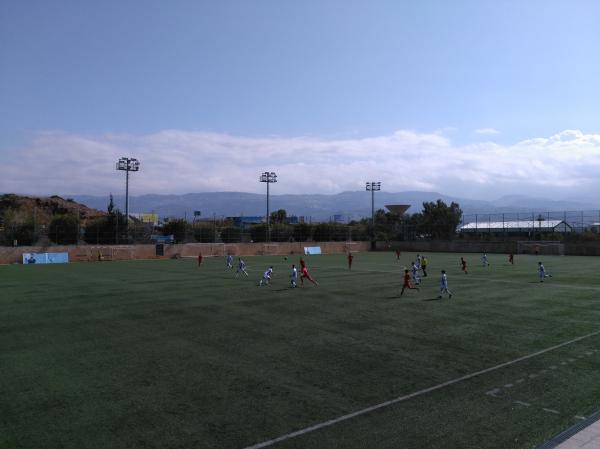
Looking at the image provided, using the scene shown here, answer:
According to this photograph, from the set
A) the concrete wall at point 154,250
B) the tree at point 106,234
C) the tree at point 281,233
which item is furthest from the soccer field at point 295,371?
the tree at point 281,233

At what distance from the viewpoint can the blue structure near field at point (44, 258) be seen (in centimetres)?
4972

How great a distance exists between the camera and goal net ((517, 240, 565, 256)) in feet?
215

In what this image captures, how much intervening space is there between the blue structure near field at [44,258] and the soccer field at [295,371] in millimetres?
31059

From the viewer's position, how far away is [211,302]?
21.6 m

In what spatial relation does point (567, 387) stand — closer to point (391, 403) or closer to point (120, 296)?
point (391, 403)

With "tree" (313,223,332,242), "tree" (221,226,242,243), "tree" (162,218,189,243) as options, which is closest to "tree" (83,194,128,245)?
"tree" (162,218,189,243)

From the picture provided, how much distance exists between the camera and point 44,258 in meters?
50.7

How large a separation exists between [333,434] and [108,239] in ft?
189

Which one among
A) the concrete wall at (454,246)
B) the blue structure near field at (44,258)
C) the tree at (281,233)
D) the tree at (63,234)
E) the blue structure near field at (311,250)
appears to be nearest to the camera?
the blue structure near field at (44,258)

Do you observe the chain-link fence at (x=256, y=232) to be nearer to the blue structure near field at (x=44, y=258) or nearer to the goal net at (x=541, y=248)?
the blue structure near field at (x=44, y=258)

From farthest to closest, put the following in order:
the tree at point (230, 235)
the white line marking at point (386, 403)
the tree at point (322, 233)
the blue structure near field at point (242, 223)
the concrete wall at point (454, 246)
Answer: the tree at point (322, 233)
the blue structure near field at point (242, 223)
the tree at point (230, 235)
the concrete wall at point (454, 246)
the white line marking at point (386, 403)

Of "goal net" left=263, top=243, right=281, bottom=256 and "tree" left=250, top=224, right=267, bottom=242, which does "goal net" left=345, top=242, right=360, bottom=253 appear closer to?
"goal net" left=263, top=243, right=281, bottom=256

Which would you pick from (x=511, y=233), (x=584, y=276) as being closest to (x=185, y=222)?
(x=584, y=276)

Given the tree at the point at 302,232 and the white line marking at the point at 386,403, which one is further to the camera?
the tree at the point at 302,232
